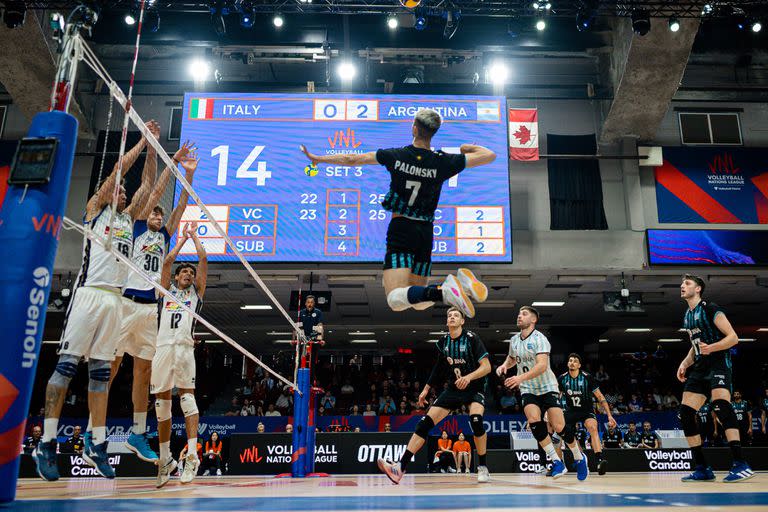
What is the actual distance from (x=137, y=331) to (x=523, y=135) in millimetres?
10399

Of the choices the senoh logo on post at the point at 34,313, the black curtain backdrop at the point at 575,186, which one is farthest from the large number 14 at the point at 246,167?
the senoh logo on post at the point at 34,313

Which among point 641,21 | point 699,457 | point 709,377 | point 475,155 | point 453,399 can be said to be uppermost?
point 641,21

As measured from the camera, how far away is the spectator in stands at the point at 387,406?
20.3 meters

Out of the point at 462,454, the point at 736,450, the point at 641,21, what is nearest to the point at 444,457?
the point at 462,454

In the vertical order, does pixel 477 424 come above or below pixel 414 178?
A: below

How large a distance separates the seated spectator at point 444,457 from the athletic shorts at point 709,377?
23.9 feet

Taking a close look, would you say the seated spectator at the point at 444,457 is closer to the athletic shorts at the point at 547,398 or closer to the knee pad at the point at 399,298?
the athletic shorts at the point at 547,398

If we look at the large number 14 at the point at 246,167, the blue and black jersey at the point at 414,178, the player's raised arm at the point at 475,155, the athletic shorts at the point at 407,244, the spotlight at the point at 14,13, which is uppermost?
the spotlight at the point at 14,13

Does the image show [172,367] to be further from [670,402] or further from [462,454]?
[670,402]

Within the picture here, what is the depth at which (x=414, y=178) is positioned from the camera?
448cm

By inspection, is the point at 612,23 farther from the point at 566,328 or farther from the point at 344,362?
the point at 344,362

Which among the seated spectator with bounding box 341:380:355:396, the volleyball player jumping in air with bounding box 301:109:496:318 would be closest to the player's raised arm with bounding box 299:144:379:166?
the volleyball player jumping in air with bounding box 301:109:496:318

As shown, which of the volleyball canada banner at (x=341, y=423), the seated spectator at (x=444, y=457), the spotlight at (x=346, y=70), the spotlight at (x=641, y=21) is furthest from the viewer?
the volleyball canada banner at (x=341, y=423)

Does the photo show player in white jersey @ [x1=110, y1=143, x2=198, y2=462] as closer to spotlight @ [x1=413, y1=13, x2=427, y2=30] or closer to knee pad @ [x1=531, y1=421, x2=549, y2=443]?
knee pad @ [x1=531, y1=421, x2=549, y2=443]
